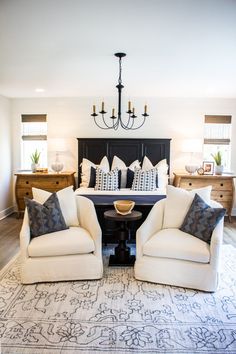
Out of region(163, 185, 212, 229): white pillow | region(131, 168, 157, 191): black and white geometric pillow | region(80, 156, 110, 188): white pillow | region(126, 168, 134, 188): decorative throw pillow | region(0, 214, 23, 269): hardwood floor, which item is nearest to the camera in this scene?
region(163, 185, 212, 229): white pillow

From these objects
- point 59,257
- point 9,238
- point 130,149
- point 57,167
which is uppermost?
point 130,149

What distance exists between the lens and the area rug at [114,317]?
219cm

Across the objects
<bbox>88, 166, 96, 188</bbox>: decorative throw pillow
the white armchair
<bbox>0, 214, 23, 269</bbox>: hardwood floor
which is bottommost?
<bbox>0, 214, 23, 269</bbox>: hardwood floor

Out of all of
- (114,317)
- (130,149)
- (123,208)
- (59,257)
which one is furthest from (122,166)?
(114,317)

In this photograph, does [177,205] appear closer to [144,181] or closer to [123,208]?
[123,208]

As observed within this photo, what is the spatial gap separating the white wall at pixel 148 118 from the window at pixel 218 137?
11cm

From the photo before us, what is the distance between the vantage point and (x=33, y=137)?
21.4ft

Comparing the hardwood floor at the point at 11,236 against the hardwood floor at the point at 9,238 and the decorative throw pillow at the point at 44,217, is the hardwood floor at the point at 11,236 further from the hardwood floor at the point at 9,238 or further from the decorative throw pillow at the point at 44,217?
the decorative throw pillow at the point at 44,217

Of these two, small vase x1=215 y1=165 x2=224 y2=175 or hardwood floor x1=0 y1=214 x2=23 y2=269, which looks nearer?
hardwood floor x1=0 y1=214 x2=23 y2=269

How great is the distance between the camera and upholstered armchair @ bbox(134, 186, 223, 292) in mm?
3012

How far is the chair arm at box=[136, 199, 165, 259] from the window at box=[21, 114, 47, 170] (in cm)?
371

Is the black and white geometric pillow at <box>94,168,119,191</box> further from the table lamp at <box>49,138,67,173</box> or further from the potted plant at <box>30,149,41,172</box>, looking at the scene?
the potted plant at <box>30,149,41,172</box>

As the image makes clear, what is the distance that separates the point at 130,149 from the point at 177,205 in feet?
9.24

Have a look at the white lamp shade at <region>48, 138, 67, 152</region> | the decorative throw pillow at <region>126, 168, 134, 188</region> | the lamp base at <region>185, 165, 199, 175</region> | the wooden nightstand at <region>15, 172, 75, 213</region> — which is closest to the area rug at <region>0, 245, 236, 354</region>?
the decorative throw pillow at <region>126, 168, 134, 188</region>
